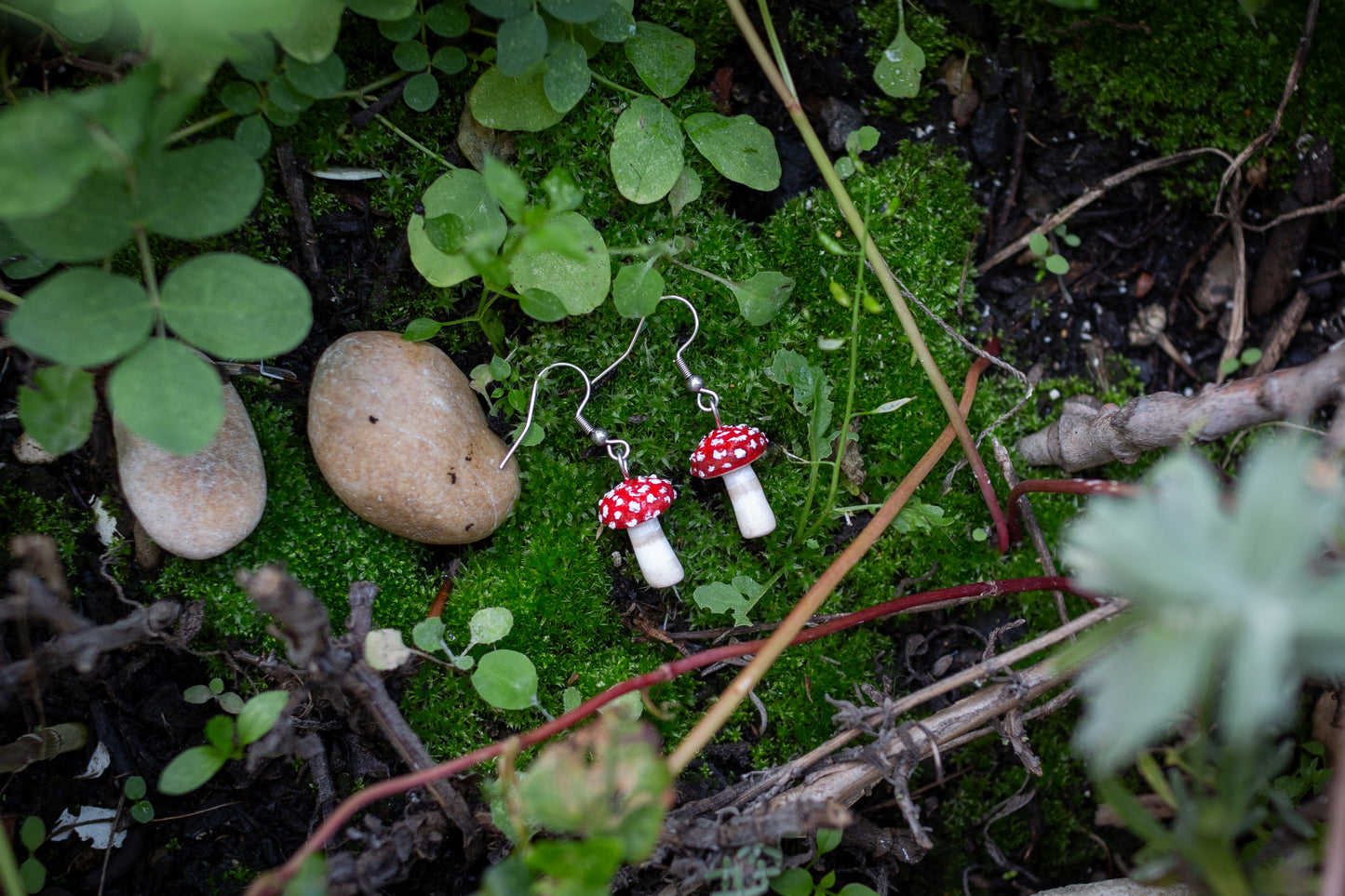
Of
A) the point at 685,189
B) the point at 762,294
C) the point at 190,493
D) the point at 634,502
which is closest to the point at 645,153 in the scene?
the point at 685,189

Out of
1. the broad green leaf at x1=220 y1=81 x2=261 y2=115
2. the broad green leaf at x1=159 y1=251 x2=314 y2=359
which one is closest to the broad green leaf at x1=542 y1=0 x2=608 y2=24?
the broad green leaf at x1=220 y1=81 x2=261 y2=115

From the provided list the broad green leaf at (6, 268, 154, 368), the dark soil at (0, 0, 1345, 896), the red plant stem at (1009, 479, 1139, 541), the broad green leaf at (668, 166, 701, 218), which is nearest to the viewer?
the broad green leaf at (6, 268, 154, 368)

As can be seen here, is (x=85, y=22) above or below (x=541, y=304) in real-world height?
above

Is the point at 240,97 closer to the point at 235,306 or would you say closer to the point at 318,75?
the point at 318,75

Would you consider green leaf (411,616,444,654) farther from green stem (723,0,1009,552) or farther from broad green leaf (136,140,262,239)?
green stem (723,0,1009,552)

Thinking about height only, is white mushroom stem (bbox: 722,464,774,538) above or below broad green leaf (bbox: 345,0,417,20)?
below

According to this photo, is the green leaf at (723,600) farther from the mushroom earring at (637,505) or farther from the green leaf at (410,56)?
the green leaf at (410,56)
